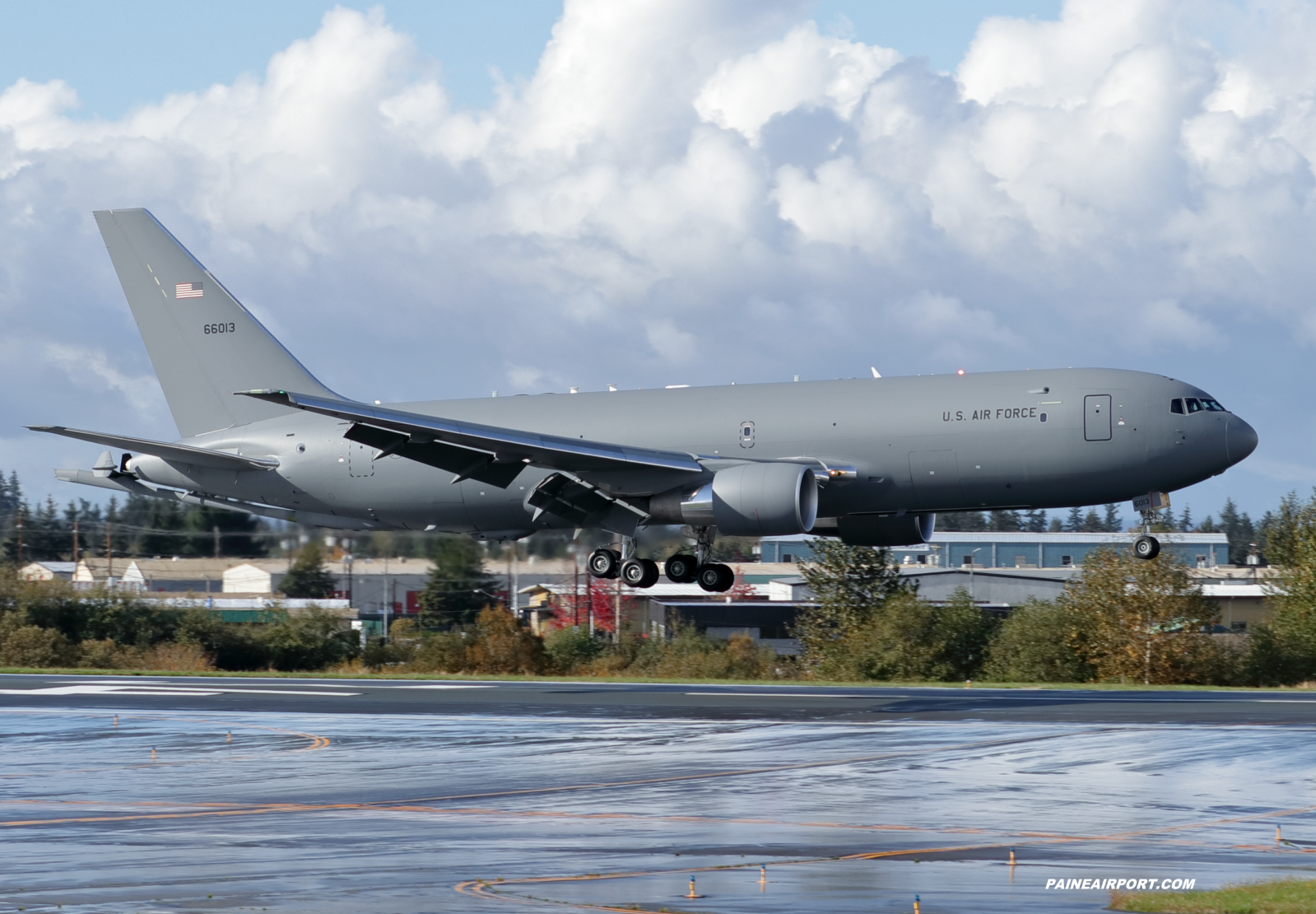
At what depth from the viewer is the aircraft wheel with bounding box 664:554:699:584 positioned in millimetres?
46094

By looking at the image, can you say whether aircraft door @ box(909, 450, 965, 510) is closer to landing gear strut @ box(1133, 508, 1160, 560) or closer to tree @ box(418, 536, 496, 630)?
landing gear strut @ box(1133, 508, 1160, 560)

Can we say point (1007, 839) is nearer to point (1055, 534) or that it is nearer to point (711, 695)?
point (711, 695)

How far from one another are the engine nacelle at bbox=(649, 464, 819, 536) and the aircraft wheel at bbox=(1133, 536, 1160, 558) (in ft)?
28.0

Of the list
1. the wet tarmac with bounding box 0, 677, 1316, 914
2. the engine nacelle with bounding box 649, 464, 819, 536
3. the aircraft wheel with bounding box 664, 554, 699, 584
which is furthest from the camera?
the aircraft wheel with bounding box 664, 554, 699, 584

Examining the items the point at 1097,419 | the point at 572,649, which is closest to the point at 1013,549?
the point at 572,649

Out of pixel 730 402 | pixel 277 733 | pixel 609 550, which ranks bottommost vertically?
pixel 277 733

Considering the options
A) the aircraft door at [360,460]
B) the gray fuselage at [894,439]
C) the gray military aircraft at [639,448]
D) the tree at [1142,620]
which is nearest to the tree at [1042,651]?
the tree at [1142,620]

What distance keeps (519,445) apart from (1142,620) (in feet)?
117

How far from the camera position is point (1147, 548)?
41.6 meters

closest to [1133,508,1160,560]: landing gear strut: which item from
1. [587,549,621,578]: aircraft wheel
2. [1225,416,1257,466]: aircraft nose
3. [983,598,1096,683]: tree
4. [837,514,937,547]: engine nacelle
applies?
[1225,416,1257,466]: aircraft nose

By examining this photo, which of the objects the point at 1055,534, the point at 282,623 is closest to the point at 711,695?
the point at 282,623

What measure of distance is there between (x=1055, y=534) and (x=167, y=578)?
11077 centimetres

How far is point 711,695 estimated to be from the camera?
1829 inches

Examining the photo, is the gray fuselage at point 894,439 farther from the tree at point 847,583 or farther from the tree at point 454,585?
the tree at point 847,583
